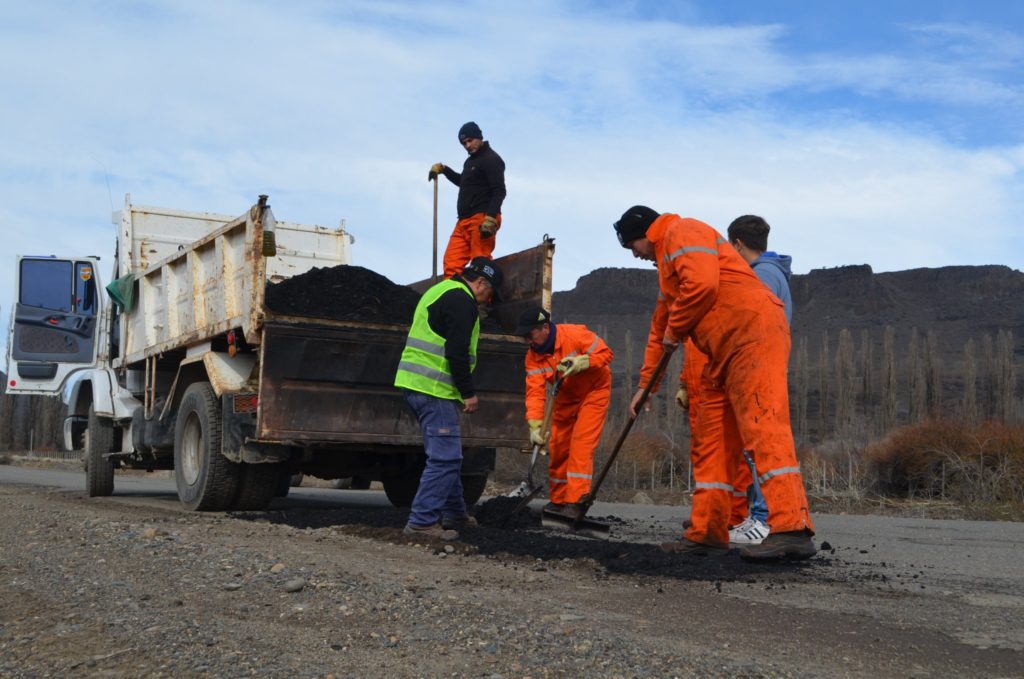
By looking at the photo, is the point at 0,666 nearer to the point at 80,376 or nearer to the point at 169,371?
the point at 169,371

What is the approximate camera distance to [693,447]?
6.10 metres

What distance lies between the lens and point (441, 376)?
22.1 ft

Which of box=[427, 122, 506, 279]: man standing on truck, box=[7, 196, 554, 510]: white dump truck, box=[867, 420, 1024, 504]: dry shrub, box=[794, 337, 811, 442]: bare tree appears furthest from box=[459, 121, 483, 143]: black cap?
box=[794, 337, 811, 442]: bare tree

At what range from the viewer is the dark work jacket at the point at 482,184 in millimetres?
9508

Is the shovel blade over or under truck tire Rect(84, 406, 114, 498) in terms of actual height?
under

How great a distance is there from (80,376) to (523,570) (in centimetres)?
803

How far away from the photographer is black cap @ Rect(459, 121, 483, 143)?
382 inches

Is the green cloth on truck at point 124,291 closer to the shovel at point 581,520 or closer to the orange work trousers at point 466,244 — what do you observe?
the orange work trousers at point 466,244

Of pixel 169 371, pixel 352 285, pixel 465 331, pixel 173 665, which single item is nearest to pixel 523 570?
pixel 465 331

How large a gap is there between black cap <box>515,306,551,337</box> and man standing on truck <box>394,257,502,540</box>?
1146 millimetres

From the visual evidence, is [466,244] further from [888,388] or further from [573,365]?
[888,388]

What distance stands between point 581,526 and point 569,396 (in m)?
1.16

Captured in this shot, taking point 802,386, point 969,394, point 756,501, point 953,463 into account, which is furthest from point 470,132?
point 802,386

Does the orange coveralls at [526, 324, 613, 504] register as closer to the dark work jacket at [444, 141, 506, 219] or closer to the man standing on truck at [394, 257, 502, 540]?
the man standing on truck at [394, 257, 502, 540]
